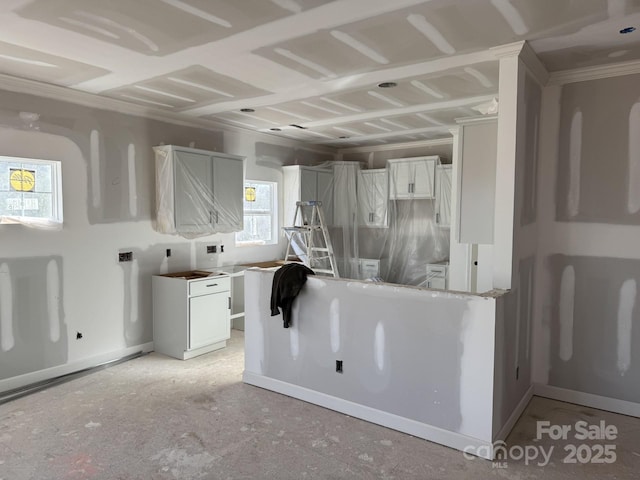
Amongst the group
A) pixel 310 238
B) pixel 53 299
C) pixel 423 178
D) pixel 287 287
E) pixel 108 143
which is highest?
pixel 108 143

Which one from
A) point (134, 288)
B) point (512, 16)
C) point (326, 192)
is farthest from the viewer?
point (326, 192)

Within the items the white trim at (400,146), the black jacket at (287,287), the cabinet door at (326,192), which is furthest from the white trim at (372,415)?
the white trim at (400,146)

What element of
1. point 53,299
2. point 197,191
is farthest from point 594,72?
point 53,299

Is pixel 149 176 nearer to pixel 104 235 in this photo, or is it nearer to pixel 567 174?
pixel 104 235

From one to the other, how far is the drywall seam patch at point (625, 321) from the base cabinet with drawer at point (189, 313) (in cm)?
358

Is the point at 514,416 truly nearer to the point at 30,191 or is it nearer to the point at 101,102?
the point at 30,191

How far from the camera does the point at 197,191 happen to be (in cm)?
462

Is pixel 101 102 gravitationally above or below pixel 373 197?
above

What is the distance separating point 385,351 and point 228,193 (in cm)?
279

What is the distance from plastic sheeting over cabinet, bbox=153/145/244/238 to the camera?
4.42 m

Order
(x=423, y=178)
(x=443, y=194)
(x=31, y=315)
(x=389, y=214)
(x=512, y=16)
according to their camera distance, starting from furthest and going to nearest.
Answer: (x=389, y=214) < (x=423, y=178) < (x=443, y=194) < (x=31, y=315) < (x=512, y=16)

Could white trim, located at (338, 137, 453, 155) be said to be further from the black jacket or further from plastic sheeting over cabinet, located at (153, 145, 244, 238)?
the black jacket

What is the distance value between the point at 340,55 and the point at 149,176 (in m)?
2.57

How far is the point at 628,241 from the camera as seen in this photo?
3137 mm
